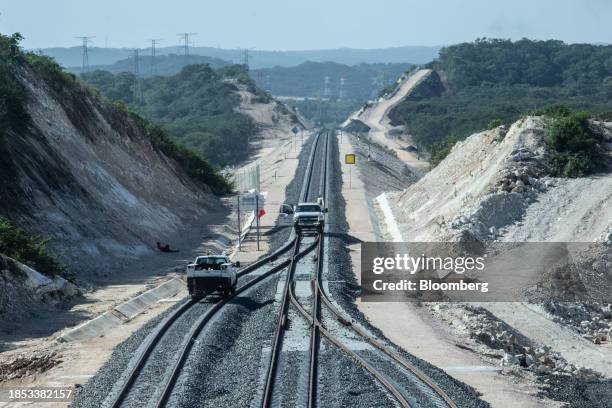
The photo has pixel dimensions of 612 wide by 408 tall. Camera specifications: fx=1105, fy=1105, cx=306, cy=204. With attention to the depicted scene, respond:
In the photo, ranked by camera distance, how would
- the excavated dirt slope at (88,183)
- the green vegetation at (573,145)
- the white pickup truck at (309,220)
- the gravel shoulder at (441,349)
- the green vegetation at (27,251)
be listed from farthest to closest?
the white pickup truck at (309,220)
the green vegetation at (573,145)
the excavated dirt slope at (88,183)
the green vegetation at (27,251)
the gravel shoulder at (441,349)

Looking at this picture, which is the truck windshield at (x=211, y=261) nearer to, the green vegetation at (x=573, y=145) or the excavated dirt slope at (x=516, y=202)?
the excavated dirt slope at (x=516, y=202)

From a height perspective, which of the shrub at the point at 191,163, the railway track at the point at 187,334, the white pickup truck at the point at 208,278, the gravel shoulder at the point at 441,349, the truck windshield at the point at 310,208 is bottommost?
the gravel shoulder at the point at 441,349

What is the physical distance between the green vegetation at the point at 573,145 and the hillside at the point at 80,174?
19327mm

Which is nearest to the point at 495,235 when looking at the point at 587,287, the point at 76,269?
the point at 587,287

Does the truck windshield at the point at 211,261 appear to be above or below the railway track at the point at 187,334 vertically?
above

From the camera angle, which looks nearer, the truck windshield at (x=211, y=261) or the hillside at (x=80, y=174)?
the truck windshield at (x=211, y=261)

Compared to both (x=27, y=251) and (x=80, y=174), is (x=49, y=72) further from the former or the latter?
(x=27, y=251)

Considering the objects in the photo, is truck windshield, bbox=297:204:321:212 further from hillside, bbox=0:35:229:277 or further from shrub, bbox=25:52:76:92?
shrub, bbox=25:52:76:92

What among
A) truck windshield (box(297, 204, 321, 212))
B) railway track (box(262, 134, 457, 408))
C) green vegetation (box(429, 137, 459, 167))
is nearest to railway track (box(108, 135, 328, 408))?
railway track (box(262, 134, 457, 408))

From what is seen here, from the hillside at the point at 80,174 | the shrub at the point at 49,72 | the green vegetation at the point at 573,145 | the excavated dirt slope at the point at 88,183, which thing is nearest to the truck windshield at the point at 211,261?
the hillside at the point at 80,174

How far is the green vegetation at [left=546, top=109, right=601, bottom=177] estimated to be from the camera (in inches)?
1960

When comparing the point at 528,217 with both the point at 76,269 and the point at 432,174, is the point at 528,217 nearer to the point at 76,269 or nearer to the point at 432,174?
the point at 76,269

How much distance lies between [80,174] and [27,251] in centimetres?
1591

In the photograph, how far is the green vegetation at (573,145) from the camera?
4978 cm
